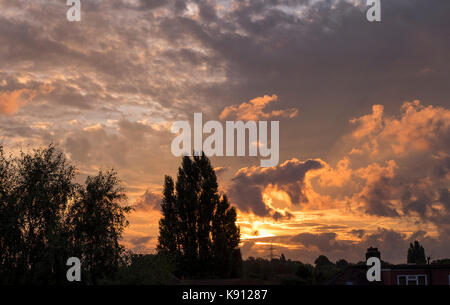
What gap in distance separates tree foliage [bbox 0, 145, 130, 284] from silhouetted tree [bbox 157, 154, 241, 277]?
16920mm

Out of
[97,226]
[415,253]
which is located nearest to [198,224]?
[97,226]

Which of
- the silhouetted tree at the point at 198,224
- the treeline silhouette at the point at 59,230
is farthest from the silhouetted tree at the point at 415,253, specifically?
the treeline silhouette at the point at 59,230

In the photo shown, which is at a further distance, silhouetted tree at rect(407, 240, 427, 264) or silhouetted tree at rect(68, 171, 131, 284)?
silhouetted tree at rect(407, 240, 427, 264)

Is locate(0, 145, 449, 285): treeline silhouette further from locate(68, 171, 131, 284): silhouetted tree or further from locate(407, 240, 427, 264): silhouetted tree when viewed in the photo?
locate(407, 240, 427, 264): silhouetted tree

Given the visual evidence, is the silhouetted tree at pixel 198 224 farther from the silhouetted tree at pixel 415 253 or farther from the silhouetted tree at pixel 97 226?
the silhouetted tree at pixel 415 253

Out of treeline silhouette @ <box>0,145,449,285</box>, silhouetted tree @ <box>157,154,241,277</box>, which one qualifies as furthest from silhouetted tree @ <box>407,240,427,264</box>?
treeline silhouette @ <box>0,145,449,285</box>

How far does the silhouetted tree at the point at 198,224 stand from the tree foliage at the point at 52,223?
16.9 meters

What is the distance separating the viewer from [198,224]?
62906mm

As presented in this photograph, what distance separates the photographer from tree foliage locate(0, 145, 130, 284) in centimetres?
4184

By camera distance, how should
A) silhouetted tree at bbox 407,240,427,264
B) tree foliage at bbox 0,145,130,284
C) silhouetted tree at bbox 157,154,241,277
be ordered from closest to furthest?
tree foliage at bbox 0,145,130,284 → silhouetted tree at bbox 157,154,241,277 → silhouetted tree at bbox 407,240,427,264
